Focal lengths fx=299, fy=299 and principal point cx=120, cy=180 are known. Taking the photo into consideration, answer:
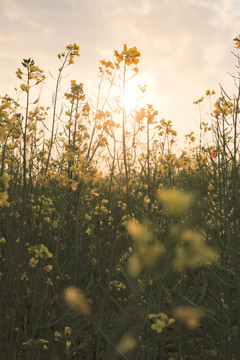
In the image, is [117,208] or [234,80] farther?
[117,208]

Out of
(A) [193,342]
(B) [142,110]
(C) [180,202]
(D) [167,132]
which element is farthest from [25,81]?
(A) [193,342]

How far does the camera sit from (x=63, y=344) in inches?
80.3

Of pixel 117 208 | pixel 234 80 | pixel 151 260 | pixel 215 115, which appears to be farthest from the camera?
pixel 117 208

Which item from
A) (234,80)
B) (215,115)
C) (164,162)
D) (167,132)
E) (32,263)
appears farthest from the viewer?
(167,132)

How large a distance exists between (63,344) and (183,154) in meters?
1.78

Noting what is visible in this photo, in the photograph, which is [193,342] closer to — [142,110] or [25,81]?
[142,110]

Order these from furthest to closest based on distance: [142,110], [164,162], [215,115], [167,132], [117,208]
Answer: [117,208] → [167,132] → [164,162] → [142,110] → [215,115]

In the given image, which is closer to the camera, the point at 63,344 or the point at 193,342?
the point at 63,344

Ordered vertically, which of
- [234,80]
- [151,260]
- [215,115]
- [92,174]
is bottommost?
[151,260]

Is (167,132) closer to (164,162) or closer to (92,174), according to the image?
(164,162)

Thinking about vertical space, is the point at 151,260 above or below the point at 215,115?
below

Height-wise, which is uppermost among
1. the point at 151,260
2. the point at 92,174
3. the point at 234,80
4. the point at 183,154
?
the point at 234,80

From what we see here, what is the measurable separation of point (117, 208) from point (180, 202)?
12.0 ft

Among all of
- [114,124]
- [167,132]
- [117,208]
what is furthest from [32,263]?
[117,208]
